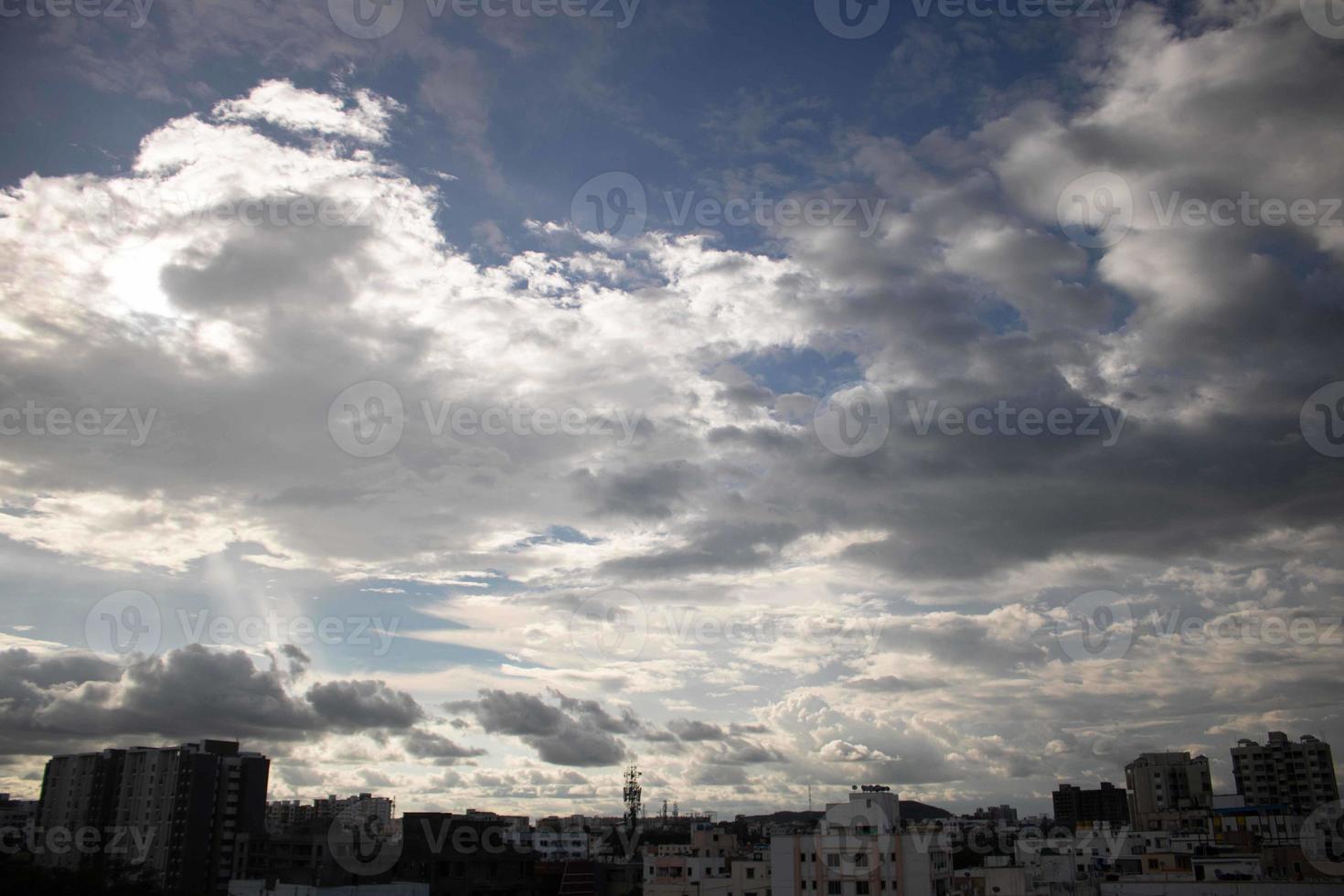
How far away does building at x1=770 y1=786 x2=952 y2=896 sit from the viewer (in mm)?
58562

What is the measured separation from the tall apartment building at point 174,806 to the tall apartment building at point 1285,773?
455ft

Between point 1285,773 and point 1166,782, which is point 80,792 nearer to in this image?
point 1166,782

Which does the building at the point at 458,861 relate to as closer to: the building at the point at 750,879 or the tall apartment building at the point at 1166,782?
the building at the point at 750,879

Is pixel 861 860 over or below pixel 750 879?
over

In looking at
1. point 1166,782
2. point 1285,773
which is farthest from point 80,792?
point 1285,773

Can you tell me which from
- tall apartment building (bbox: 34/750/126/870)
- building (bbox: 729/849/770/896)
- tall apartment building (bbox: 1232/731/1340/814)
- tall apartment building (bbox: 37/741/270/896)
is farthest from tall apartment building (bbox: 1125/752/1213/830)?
tall apartment building (bbox: 34/750/126/870)

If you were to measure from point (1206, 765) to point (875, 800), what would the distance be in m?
117

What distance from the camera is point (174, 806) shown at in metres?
115

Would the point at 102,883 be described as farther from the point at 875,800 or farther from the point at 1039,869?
the point at 1039,869

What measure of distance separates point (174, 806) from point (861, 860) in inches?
3624

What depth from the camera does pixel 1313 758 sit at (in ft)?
464

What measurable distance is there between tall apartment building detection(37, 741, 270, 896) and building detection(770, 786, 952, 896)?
79.8 m

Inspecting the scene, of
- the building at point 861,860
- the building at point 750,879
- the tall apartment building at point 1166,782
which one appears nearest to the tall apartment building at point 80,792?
the building at point 750,879

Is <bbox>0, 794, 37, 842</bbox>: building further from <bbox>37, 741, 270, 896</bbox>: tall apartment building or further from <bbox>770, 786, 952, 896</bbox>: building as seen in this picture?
<bbox>770, 786, 952, 896</bbox>: building
